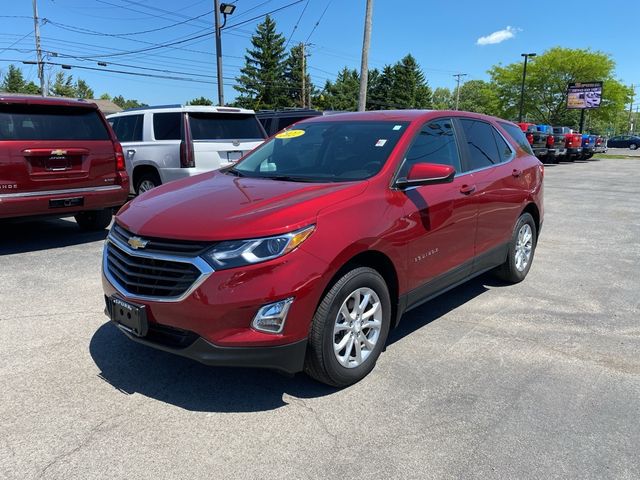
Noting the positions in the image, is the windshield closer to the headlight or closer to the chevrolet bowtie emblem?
the headlight

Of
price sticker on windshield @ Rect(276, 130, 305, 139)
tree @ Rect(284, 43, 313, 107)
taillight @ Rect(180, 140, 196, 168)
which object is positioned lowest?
taillight @ Rect(180, 140, 196, 168)

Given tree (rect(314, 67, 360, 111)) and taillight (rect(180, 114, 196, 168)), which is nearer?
taillight (rect(180, 114, 196, 168))

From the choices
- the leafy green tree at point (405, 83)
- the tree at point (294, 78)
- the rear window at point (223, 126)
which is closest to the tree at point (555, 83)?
the leafy green tree at point (405, 83)

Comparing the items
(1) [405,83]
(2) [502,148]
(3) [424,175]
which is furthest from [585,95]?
(3) [424,175]

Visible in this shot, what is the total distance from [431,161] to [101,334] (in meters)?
2.90

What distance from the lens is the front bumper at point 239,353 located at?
109 inches

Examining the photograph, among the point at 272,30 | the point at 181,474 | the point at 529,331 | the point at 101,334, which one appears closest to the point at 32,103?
the point at 101,334

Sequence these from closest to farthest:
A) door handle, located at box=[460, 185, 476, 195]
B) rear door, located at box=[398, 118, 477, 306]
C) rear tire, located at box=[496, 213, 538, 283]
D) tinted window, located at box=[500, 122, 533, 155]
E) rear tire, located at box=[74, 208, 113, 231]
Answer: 1. rear door, located at box=[398, 118, 477, 306]
2. door handle, located at box=[460, 185, 476, 195]
3. rear tire, located at box=[496, 213, 538, 283]
4. tinted window, located at box=[500, 122, 533, 155]
5. rear tire, located at box=[74, 208, 113, 231]

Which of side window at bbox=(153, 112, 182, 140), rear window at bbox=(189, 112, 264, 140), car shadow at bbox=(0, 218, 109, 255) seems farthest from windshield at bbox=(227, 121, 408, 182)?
side window at bbox=(153, 112, 182, 140)

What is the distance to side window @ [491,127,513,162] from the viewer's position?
16.8 ft

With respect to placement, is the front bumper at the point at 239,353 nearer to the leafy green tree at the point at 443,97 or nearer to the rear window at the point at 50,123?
the rear window at the point at 50,123

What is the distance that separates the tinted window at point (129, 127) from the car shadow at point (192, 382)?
6.45m

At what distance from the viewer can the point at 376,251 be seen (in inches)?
127

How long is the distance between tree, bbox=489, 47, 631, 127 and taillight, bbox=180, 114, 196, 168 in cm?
5428
